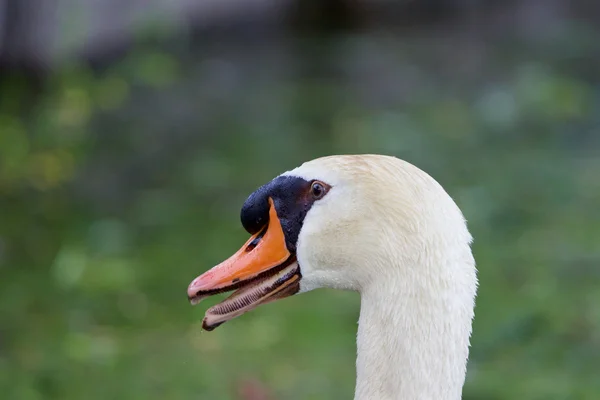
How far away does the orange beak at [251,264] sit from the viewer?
7.45ft

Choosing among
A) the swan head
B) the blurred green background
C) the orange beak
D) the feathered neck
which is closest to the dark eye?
the swan head

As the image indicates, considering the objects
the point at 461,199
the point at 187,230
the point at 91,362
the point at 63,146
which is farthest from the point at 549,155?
the point at 91,362

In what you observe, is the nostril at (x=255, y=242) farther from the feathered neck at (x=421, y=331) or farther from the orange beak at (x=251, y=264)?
the feathered neck at (x=421, y=331)

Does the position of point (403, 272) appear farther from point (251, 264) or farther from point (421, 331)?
point (251, 264)

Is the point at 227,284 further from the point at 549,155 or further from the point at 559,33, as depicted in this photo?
the point at 559,33

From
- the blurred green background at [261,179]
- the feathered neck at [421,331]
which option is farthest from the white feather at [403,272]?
the blurred green background at [261,179]

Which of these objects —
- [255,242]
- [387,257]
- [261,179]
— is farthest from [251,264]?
[261,179]

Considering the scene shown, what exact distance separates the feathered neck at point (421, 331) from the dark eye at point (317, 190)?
0.73 ft

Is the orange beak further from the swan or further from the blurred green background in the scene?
the blurred green background

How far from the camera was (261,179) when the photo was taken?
6492mm

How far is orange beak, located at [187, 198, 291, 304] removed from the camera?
2.27 metres

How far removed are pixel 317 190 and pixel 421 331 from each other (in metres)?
0.35

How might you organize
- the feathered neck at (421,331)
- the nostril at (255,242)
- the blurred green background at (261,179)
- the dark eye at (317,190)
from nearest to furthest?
the feathered neck at (421,331)
the dark eye at (317,190)
the nostril at (255,242)
the blurred green background at (261,179)

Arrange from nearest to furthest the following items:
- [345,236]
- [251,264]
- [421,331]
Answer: [421,331]
[345,236]
[251,264]
